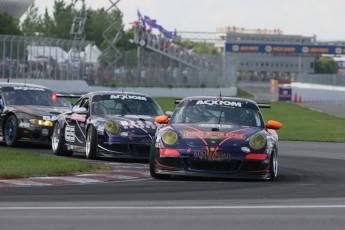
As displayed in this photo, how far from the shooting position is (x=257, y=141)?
1439 centimetres

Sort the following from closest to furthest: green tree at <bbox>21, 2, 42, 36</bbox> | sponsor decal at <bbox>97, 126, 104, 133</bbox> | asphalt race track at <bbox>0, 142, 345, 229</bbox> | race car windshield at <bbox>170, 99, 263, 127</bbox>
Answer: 1. asphalt race track at <bbox>0, 142, 345, 229</bbox>
2. race car windshield at <bbox>170, 99, 263, 127</bbox>
3. sponsor decal at <bbox>97, 126, 104, 133</bbox>
4. green tree at <bbox>21, 2, 42, 36</bbox>

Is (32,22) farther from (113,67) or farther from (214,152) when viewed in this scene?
(214,152)

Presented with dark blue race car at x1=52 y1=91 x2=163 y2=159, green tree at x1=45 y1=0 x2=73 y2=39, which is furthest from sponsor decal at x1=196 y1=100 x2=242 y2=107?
green tree at x1=45 y1=0 x2=73 y2=39

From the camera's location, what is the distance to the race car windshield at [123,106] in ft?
62.1

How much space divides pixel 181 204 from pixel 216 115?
16.1 ft

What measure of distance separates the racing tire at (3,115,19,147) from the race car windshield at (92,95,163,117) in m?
2.61

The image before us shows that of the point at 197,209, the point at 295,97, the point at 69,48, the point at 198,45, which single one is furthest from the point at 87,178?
Result: the point at 198,45

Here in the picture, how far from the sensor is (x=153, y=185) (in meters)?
13.3

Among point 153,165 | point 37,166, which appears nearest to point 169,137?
point 153,165

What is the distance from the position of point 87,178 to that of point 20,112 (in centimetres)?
729

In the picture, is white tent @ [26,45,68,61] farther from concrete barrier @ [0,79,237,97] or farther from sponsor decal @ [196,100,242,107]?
sponsor decal @ [196,100,242,107]

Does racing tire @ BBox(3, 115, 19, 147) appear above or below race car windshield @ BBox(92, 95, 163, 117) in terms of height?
below

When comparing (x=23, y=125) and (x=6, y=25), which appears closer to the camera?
(x=23, y=125)

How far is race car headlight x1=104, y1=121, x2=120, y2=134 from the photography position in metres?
17.8
